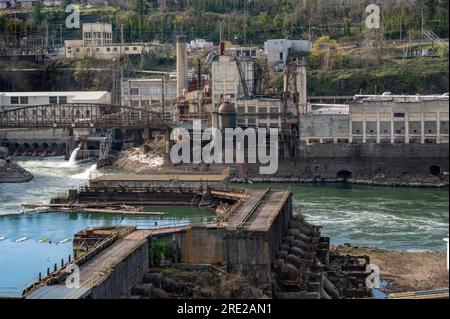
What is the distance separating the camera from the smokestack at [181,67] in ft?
127

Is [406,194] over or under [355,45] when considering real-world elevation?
under

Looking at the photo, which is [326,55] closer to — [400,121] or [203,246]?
[400,121]

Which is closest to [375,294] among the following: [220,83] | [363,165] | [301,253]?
[301,253]

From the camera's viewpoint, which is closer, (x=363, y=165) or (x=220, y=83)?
(x=363, y=165)

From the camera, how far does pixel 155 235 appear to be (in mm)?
15875

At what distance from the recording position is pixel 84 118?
115 feet

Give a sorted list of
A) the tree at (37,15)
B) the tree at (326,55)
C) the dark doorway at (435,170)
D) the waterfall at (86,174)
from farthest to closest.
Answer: the tree at (37,15) → the tree at (326,55) → the waterfall at (86,174) → the dark doorway at (435,170)

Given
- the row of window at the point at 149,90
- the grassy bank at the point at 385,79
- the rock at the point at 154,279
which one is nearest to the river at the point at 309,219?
the rock at the point at 154,279

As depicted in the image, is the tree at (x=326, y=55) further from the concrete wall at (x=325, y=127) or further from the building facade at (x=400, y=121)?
the building facade at (x=400, y=121)

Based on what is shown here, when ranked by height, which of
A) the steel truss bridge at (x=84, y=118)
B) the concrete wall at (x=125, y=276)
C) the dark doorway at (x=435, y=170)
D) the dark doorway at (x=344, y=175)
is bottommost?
the dark doorway at (x=344, y=175)

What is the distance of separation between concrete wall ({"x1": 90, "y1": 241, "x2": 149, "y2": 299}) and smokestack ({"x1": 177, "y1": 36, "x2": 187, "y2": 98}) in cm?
2374

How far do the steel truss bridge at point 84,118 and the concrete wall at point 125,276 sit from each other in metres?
18.2
